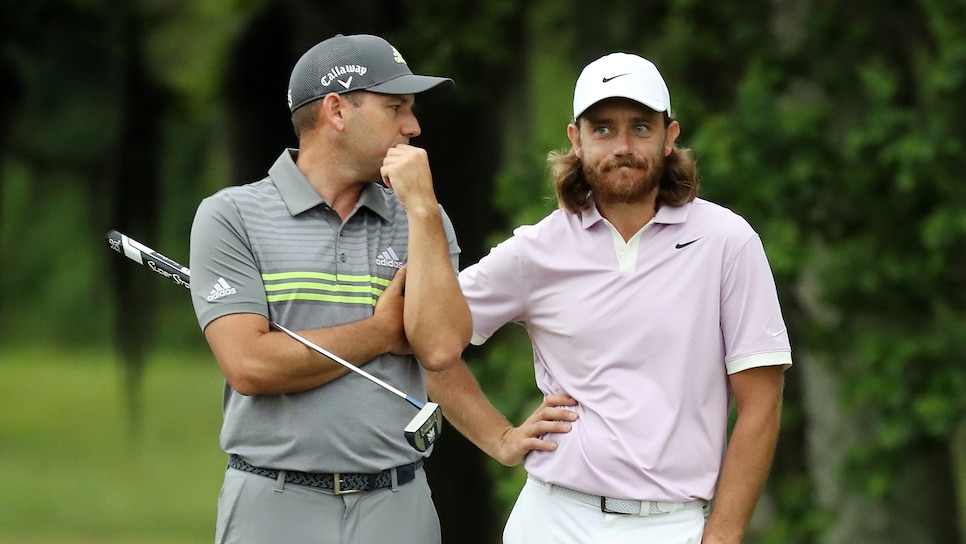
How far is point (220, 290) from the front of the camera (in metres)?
3.64

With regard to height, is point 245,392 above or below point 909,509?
above

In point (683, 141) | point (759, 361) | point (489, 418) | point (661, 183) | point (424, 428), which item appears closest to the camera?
point (424, 428)

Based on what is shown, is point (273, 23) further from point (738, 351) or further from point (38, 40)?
point (738, 351)

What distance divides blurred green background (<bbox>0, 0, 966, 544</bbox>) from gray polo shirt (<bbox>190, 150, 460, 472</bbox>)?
437 cm

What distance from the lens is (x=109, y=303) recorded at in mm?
11008

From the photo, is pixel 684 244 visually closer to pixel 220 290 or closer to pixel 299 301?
pixel 299 301

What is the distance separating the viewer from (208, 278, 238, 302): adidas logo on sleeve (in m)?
3.63

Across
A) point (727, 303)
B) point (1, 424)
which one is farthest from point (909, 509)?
point (1, 424)

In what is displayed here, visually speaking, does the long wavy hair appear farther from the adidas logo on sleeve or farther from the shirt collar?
the adidas logo on sleeve

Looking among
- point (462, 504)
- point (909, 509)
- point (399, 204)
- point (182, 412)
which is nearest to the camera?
point (399, 204)

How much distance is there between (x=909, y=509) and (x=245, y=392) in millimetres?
6719

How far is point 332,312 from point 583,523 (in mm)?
738

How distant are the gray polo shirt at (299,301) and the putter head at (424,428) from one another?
0.08 m

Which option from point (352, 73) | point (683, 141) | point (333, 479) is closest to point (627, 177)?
point (352, 73)
